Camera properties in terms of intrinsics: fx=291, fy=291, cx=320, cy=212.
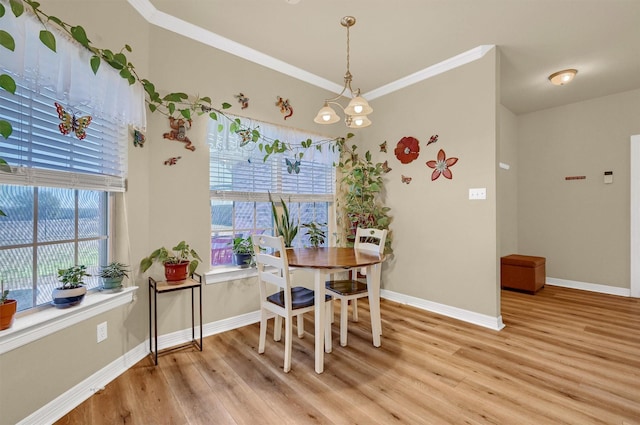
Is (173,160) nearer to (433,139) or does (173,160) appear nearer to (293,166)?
(293,166)

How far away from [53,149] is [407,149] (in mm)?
3146

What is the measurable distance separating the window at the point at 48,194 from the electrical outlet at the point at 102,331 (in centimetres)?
26

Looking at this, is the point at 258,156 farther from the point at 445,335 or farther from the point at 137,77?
the point at 445,335

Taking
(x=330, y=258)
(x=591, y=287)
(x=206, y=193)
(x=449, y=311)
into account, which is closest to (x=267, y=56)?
(x=206, y=193)

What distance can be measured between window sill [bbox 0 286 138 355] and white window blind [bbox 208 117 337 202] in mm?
1127

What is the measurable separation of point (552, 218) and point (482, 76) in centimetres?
289

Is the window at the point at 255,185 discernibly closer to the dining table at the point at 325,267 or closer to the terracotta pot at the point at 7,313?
the dining table at the point at 325,267

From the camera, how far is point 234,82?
9.07ft

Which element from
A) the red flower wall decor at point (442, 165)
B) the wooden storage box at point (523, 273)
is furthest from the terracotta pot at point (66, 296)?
the wooden storage box at point (523, 273)

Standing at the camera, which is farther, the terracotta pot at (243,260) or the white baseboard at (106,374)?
the terracotta pot at (243,260)

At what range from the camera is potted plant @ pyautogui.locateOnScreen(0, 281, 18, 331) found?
4.32 feet

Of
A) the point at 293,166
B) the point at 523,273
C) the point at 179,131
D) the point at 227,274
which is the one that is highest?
the point at 179,131

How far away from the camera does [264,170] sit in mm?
3045

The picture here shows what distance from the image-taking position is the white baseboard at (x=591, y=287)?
3.84 m
